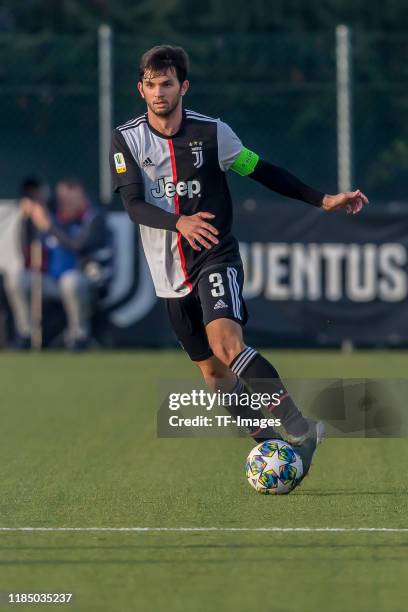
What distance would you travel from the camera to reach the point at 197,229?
273 inches

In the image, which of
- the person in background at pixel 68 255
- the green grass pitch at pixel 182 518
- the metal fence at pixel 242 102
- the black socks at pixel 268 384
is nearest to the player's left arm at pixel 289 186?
the black socks at pixel 268 384

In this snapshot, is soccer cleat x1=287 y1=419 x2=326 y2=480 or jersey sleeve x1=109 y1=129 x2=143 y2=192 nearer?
soccer cleat x1=287 y1=419 x2=326 y2=480

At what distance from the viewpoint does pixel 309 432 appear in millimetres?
7207

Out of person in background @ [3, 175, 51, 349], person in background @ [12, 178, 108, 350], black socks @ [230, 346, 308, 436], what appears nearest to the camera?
black socks @ [230, 346, 308, 436]

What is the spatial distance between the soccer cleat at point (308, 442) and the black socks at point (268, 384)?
0.03 metres

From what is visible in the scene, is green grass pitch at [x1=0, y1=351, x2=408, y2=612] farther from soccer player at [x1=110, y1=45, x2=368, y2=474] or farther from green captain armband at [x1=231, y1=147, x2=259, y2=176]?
green captain armband at [x1=231, y1=147, x2=259, y2=176]

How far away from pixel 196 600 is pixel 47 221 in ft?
39.1

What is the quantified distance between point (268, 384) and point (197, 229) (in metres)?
0.83

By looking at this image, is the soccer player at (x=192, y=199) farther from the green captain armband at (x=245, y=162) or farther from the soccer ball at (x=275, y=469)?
the soccer ball at (x=275, y=469)

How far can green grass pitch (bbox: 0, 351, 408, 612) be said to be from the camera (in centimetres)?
492

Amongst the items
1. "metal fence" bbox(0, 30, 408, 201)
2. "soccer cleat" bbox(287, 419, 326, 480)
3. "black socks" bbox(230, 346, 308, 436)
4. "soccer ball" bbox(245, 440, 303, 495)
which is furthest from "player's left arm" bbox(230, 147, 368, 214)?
"metal fence" bbox(0, 30, 408, 201)

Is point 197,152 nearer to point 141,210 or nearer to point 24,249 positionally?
point 141,210

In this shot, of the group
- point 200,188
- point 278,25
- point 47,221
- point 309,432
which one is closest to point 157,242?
point 200,188

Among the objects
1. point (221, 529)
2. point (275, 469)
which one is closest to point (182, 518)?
point (221, 529)
